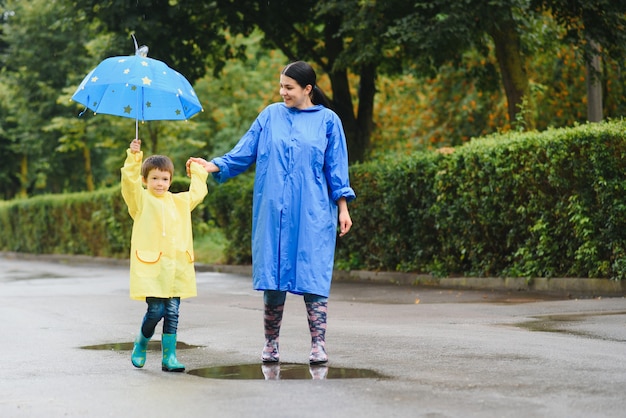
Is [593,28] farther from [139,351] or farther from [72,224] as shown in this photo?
[72,224]

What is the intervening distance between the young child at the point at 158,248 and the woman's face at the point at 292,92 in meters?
0.91

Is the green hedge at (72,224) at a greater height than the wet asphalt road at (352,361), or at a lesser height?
greater

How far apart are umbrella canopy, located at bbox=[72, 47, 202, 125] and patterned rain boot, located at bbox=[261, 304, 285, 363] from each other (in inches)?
56.6

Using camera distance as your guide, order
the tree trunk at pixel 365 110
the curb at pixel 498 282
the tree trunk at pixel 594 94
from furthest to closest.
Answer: the tree trunk at pixel 365 110 → the tree trunk at pixel 594 94 → the curb at pixel 498 282

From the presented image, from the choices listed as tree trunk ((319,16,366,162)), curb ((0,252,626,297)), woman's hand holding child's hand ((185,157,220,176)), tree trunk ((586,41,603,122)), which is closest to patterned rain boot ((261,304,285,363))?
woman's hand holding child's hand ((185,157,220,176))

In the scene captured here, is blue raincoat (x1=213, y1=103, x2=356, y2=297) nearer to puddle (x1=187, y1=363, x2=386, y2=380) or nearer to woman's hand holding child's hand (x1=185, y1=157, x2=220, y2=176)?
woman's hand holding child's hand (x1=185, y1=157, x2=220, y2=176)

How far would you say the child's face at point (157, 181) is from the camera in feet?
22.3

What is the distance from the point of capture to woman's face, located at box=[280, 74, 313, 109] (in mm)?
7047

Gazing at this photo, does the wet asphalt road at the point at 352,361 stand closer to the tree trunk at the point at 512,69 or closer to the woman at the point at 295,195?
the woman at the point at 295,195

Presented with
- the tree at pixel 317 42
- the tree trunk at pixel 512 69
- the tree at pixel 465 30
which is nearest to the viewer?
the tree at pixel 465 30

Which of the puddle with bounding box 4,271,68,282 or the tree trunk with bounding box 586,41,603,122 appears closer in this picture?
the tree trunk with bounding box 586,41,603,122

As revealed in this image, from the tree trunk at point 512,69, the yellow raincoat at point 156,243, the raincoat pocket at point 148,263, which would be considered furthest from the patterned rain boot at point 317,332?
the tree trunk at point 512,69

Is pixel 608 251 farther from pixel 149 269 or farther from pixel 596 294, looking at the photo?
pixel 149 269

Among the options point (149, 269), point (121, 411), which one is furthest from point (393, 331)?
point (121, 411)
